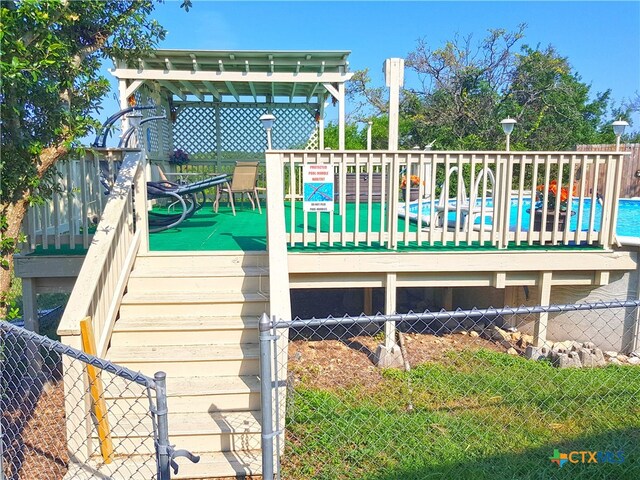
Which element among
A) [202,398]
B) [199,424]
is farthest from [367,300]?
[199,424]

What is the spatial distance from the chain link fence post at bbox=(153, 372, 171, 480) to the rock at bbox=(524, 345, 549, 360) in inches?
164

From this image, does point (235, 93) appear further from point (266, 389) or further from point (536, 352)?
point (266, 389)

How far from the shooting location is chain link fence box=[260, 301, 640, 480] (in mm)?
2887

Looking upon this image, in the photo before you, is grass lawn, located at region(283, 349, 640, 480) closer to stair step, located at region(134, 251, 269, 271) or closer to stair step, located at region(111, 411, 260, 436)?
stair step, located at region(111, 411, 260, 436)

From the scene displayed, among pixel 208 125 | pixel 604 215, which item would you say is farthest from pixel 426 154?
pixel 208 125

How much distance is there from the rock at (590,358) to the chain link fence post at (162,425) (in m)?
4.28

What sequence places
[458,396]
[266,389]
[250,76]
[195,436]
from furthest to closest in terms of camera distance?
[250,76] → [458,396] → [195,436] → [266,389]

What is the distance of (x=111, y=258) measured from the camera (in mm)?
3705

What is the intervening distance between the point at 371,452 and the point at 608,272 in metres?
3.29

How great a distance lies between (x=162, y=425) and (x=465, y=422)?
102 inches

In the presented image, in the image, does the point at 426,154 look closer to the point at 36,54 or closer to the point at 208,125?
the point at 36,54

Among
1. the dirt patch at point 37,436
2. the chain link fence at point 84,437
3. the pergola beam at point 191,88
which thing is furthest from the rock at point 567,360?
the pergola beam at point 191,88

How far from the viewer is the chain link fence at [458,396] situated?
289cm

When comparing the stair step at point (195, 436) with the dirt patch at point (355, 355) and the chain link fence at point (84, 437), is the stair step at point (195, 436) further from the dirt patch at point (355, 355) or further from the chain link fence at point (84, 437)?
the dirt patch at point (355, 355)
